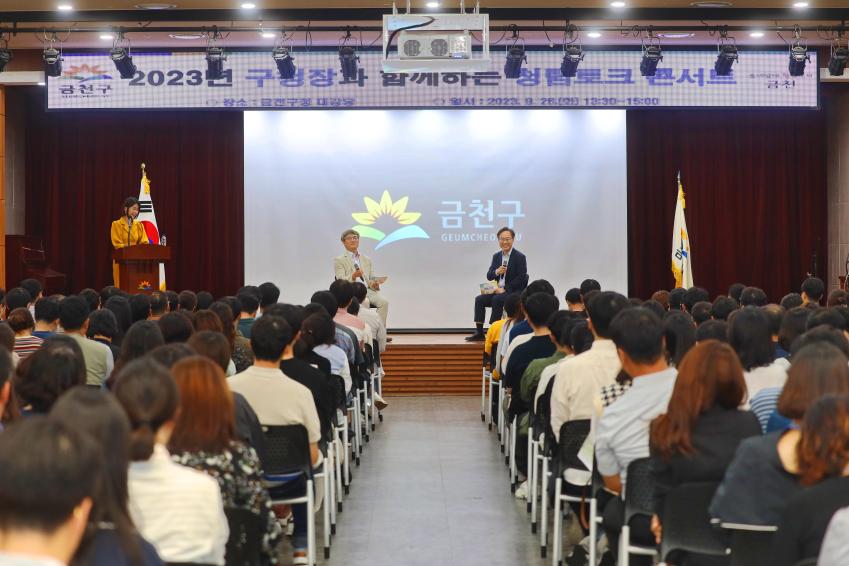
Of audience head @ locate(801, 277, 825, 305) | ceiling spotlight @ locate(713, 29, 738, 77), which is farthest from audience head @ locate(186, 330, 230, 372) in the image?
ceiling spotlight @ locate(713, 29, 738, 77)

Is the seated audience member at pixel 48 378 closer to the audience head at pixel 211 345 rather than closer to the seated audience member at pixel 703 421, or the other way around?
the audience head at pixel 211 345

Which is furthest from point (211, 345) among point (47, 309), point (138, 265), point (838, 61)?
point (838, 61)

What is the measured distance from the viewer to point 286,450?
4.13 metres

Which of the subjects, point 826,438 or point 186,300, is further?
point 186,300

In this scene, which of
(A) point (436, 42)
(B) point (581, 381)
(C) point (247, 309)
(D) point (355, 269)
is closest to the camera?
(B) point (581, 381)

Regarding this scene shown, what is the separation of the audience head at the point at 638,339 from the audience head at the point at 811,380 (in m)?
0.75

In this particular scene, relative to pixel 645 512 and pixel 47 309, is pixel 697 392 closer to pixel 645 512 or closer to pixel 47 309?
pixel 645 512

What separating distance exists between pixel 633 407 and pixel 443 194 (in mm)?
9168

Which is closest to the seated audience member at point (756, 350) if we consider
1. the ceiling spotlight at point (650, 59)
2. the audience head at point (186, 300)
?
the audience head at point (186, 300)

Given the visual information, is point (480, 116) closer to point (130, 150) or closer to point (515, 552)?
point (130, 150)

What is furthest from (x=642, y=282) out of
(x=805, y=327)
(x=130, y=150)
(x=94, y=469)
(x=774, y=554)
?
(x=94, y=469)

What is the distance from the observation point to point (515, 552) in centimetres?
498

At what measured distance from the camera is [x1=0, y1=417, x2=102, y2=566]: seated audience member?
1.39 m

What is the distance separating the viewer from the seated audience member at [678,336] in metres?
4.32
